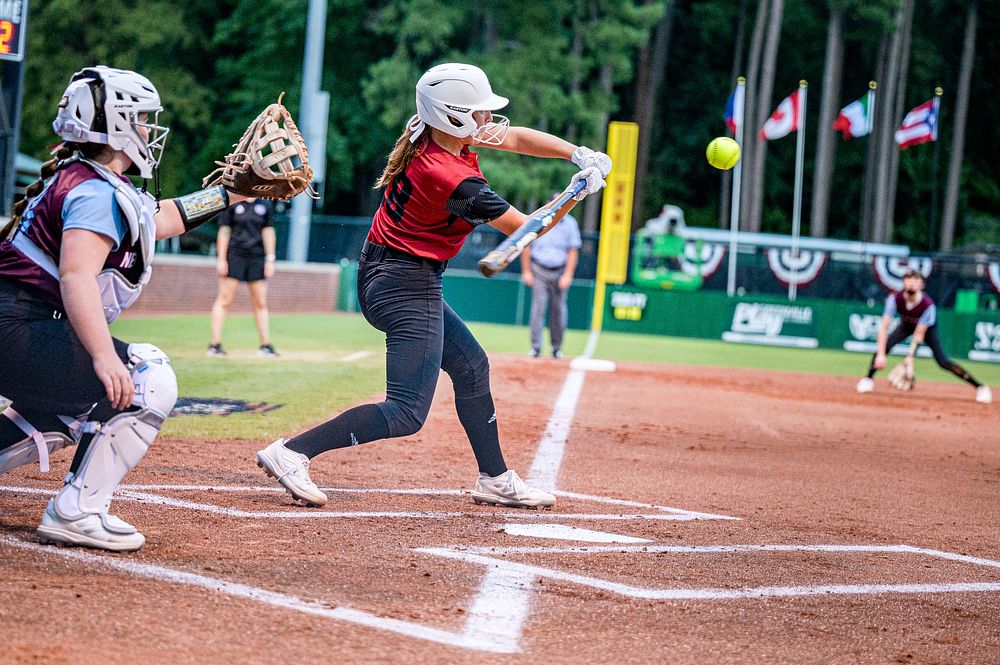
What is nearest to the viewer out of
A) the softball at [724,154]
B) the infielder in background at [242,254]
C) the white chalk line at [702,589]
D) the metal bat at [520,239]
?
the white chalk line at [702,589]

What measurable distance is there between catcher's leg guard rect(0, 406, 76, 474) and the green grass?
124 inches

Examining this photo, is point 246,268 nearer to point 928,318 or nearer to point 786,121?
point 928,318

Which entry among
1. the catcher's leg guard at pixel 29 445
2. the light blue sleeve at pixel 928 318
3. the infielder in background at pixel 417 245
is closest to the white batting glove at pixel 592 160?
the infielder in background at pixel 417 245

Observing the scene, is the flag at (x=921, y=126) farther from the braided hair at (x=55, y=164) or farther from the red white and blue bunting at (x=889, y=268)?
the braided hair at (x=55, y=164)

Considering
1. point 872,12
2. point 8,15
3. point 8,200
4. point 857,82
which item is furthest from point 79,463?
point 857,82

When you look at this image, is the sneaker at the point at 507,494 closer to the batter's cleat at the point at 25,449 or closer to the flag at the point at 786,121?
the batter's cleat at the point at 25,449

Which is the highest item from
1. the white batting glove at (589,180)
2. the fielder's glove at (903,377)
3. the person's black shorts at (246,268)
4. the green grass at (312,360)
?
the white batting glove at (589,180)

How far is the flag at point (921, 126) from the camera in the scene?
27.4 meters

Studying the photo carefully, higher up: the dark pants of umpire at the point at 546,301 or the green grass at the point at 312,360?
the dark pants of umpire at the point at 546,301

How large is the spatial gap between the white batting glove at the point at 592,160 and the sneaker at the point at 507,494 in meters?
1.61

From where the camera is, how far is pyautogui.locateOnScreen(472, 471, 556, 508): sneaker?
6125 millimetres

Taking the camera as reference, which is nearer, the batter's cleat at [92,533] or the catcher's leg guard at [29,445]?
the batter's cleat at [92,533]

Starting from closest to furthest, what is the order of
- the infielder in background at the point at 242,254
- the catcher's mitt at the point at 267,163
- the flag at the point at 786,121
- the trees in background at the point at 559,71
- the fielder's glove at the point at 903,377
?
1. the catcher's mitt at the point at 267,163
2. the infielder in background at the point at 242,254
3. the fielder's glove at the point at 903,377
4. the flag at the point at 786,121
5. the trees in background at the point at 559,71

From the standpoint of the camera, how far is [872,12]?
45.3 metres
